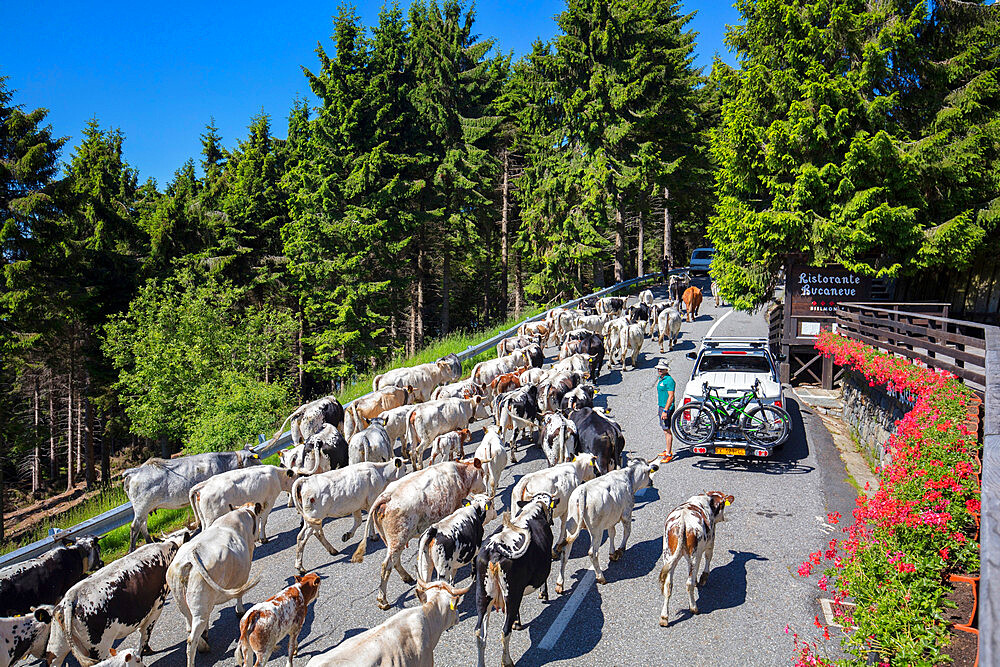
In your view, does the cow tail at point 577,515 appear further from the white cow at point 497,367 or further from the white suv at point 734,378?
the white cow at point 497,367

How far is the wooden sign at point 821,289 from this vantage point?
57.3ft

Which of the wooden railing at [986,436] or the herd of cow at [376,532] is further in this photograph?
the herd of cow at [376,532]

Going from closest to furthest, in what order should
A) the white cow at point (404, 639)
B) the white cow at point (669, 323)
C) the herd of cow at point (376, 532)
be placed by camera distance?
the white cow at point (404, 639)
the herd of cow at point (376, 532)
the white cow at point (669, 323)

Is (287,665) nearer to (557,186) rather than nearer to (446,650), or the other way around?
(446,650)

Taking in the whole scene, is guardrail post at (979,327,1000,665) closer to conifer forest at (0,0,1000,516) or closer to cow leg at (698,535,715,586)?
cow leg at (698,535,715,586)

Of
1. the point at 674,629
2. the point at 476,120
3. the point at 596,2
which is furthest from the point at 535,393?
the point at 596,2

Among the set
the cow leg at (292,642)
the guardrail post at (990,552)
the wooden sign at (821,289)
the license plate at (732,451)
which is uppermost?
the wooden sign at (821,289)

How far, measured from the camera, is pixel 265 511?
10023 mm

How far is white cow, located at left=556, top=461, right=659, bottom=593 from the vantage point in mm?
8156

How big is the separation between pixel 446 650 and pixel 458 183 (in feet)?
99.3

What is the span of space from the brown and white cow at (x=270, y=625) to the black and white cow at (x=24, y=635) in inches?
88.5

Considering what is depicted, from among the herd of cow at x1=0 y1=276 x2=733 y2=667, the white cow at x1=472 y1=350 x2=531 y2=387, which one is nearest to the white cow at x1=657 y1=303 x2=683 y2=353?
the white cow at x1=472 y1=350 x2=531 y2=387

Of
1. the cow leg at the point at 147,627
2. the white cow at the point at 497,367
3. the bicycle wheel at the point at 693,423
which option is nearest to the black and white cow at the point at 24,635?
the cow leg at the point at 147,627

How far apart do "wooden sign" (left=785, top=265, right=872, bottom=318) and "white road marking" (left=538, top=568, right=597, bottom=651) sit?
1283cm
